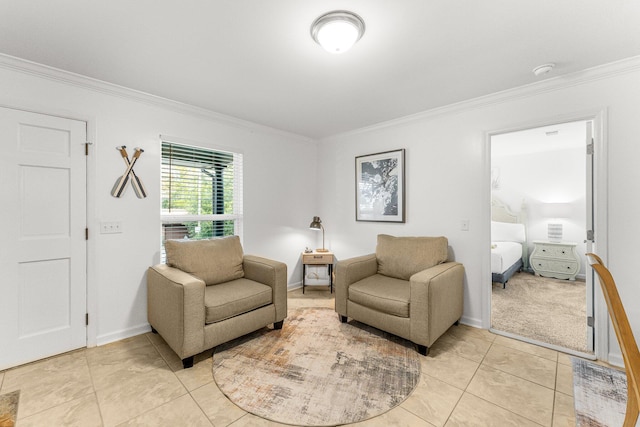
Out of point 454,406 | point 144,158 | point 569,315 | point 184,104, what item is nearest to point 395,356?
point 454,406

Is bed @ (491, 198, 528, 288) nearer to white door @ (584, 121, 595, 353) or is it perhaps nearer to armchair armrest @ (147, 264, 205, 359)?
white door @ (584, 121, 595, 353)

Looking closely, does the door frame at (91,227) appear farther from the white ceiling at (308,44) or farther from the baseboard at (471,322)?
the baseboard at (471,322)

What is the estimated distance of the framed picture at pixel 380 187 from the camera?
11.3ft

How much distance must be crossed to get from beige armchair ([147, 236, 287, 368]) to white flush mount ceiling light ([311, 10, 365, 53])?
190cm

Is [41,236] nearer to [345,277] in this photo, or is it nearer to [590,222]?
[345,277]

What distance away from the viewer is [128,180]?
261cm

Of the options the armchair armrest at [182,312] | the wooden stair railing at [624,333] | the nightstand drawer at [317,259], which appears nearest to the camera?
the wooden stair railing at [624,333]

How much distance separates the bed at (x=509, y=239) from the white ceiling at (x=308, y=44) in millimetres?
2872

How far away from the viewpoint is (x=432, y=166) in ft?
10.4

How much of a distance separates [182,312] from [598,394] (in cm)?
Answer: 289

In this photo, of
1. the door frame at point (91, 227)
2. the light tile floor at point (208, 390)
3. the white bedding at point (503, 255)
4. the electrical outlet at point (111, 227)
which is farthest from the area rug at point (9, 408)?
the white bedding at point (503, 255)

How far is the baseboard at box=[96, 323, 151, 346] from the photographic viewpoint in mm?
2490

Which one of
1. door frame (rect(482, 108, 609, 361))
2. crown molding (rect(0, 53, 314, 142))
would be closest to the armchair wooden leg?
crown molding (rect(0, 53, 314, 142))

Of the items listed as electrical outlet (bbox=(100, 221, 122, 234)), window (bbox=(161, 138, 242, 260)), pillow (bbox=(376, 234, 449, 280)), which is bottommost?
pillow (bbox=(376, 234, 449, 280))
